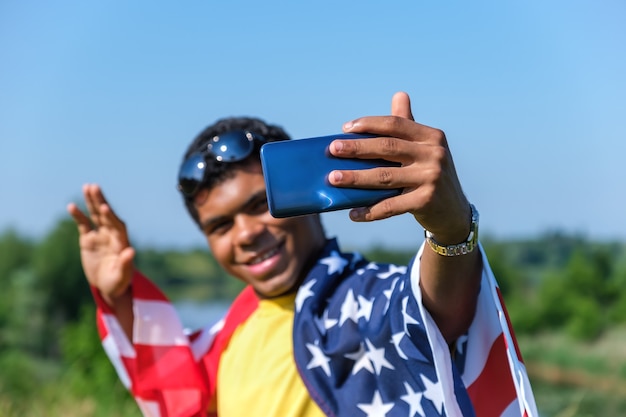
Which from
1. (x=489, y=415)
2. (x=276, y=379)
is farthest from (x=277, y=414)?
(x=489, y=415)

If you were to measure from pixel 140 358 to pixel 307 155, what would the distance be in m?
1.24

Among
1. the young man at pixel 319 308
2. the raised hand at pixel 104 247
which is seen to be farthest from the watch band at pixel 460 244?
the raised hand at pixel 104 247

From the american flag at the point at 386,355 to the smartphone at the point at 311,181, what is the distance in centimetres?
30

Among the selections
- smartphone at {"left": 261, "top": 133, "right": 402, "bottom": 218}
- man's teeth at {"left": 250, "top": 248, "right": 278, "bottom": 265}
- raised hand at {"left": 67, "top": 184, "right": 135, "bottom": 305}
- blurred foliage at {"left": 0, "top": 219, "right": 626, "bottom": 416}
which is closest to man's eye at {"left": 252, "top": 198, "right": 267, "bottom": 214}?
man's teeth at {"left": 250, "top": 248, "right": 278, "bottom": 265}

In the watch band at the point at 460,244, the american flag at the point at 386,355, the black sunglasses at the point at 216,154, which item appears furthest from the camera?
the black sunglasses at the point at 216,154

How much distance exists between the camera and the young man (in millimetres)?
1481

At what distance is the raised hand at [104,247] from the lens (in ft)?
8.05

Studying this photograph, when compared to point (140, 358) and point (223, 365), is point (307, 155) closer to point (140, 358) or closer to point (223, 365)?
point (223, 365)

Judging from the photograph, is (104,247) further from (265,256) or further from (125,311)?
(265,256)

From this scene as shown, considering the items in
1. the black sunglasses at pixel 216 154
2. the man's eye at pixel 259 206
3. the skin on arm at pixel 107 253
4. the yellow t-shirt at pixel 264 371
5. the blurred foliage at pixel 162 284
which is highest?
the black sunglasses at pixel 216 154

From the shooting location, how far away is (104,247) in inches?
98.8

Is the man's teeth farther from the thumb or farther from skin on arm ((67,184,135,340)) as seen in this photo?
the thumb

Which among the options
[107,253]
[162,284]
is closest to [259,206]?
[107,253]

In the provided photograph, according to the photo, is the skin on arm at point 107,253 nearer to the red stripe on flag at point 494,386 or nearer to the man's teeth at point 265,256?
the man's teeth at point 265,256
